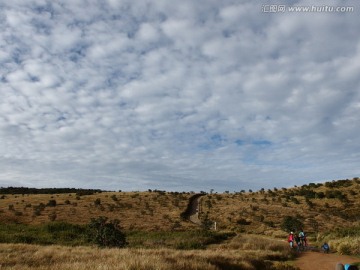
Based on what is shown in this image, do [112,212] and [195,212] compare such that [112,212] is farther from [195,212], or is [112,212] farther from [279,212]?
[279,212]

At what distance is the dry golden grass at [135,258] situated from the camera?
13047mm

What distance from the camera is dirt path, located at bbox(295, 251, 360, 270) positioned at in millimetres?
21812

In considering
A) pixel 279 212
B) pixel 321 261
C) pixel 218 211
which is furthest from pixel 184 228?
pixel 321 261

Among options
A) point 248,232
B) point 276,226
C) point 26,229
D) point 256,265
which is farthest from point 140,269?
point 276,226

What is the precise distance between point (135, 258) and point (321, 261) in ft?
46.5

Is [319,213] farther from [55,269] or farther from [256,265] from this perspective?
[55,269]

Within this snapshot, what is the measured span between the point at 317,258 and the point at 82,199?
156 ft

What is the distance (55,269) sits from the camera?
38.9 ft

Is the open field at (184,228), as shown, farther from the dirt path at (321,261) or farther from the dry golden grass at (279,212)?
the dirt path at (321,261)

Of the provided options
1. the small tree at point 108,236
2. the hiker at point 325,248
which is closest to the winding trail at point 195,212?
the small tree at point 108,236

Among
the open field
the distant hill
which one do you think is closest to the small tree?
the open field

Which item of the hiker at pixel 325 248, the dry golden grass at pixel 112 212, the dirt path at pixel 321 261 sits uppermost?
the dry golden grass at pixel 112 212

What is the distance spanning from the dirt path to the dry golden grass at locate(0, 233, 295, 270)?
1424 millimetres

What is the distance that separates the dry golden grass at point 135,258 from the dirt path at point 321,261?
1424 millimetres
